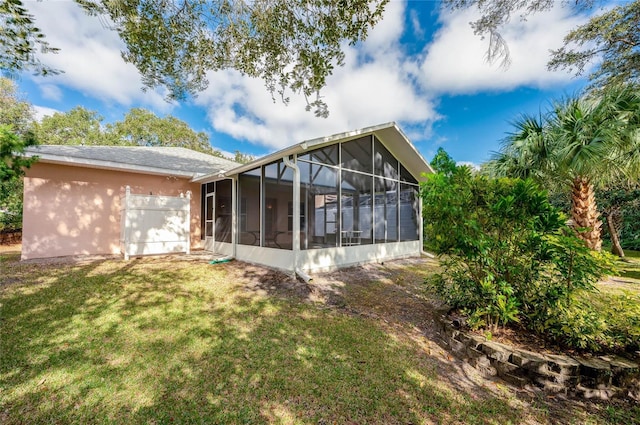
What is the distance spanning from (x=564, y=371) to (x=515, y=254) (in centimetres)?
128

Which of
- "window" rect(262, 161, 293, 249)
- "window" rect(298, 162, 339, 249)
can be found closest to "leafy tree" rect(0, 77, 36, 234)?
"window" rect(262, 161, 293, 249)

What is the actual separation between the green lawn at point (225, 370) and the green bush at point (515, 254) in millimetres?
814

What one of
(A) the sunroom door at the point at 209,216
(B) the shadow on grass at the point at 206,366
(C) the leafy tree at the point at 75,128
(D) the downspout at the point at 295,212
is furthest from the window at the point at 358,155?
(C) the leafy tree at the point at 75,128

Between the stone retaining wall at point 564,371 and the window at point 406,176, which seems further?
the window at point 406,176

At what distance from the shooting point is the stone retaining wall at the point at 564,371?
2562 mm

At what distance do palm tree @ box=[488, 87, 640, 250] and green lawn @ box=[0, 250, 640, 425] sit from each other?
4277 millimetres

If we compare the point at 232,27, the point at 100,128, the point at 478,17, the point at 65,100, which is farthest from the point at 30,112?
the point at 478,17

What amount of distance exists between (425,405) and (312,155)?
19.3ft

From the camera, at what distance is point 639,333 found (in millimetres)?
2719

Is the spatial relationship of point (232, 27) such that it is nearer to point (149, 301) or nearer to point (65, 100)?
point (149, 301)

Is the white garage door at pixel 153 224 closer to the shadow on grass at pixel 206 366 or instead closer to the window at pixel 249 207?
the window at pixel 249 207

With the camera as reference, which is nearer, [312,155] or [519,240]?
[519,240]

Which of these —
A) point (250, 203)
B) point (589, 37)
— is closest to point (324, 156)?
point (250, 203)

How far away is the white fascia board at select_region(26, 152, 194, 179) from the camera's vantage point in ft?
24.1
